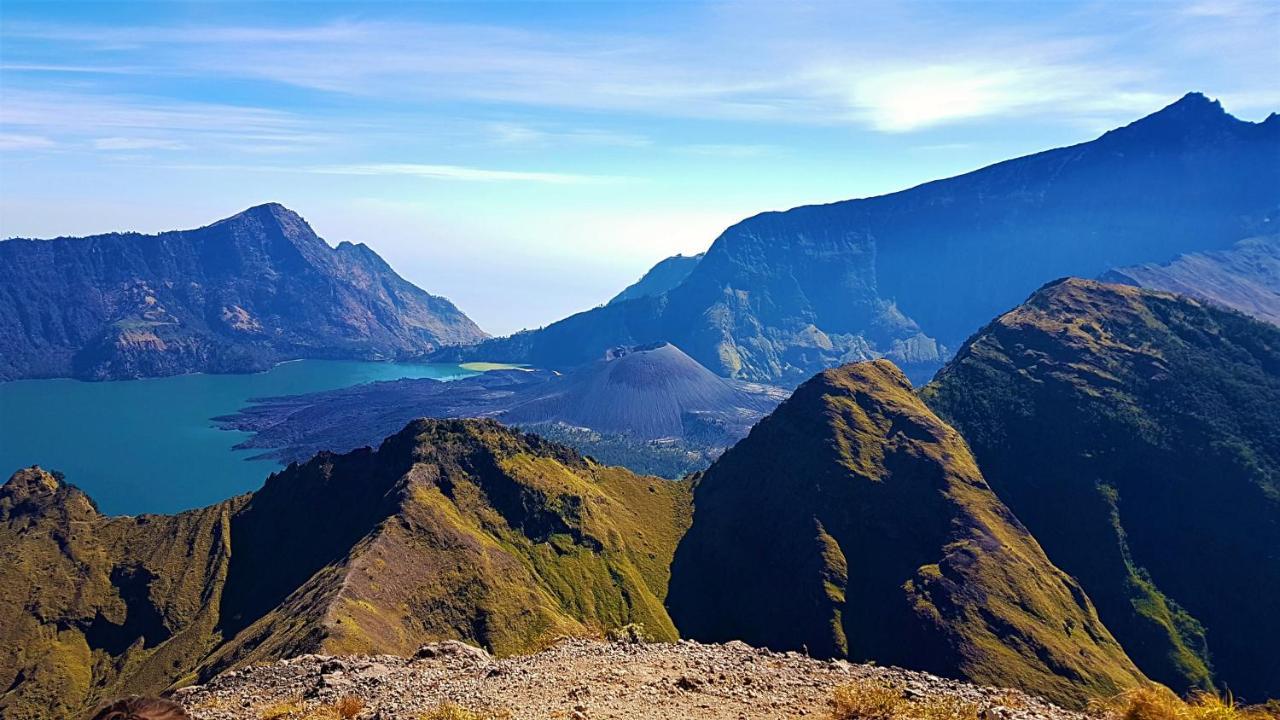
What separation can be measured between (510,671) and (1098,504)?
393 ft

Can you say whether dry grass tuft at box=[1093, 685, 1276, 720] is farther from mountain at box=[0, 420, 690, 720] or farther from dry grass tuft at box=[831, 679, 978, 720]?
mountain at box=[0, 420, 690, 720]

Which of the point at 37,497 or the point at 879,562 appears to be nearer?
the point at 879,562

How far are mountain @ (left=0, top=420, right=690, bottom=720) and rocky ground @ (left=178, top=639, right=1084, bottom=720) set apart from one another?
123 feet

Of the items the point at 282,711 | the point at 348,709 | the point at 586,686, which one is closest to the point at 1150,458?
the point at 586,686

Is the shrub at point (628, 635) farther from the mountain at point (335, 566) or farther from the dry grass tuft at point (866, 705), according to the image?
the mountain at point (335, 566)

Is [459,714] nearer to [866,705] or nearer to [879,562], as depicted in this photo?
[866,705]

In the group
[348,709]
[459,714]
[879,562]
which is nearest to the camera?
[459,714]

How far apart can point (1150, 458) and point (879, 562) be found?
60221mm

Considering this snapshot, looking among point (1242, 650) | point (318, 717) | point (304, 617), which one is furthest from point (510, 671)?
point (1242, 650)

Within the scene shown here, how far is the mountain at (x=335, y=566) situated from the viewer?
3172 inches

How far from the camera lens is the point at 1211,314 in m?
168

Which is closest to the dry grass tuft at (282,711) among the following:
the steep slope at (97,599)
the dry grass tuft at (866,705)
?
the dry grass tuft at (866,705)

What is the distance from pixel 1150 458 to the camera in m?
126

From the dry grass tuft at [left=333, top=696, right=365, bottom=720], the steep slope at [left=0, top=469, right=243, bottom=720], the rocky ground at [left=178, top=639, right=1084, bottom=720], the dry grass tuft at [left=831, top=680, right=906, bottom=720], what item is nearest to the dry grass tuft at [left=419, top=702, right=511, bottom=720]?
the rocky ground at [left=178, top=639, right=1084, bottom=720]
